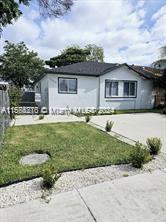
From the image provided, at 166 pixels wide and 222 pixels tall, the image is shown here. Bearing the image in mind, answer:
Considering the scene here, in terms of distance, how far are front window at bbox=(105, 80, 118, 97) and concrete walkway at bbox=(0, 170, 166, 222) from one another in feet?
42.9

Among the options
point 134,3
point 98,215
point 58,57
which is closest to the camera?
point 98,215

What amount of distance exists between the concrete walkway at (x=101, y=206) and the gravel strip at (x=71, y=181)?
0.17 meters

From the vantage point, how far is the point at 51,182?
11.2 feet

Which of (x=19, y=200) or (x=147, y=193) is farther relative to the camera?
(x=147, y=193)

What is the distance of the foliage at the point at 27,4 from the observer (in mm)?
4676

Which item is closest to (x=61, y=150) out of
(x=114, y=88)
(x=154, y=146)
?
(x=154, y=146)

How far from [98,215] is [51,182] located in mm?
1067

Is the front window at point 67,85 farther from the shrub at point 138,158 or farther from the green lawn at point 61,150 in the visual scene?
the shrub at point 138,158

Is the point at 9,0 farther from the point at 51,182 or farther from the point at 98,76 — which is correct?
the point at 98,76

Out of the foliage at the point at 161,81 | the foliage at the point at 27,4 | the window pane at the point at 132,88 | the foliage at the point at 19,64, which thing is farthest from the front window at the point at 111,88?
the foliage at the point at 19,64

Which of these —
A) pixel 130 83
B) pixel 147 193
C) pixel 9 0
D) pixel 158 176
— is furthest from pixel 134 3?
pixel 130 83

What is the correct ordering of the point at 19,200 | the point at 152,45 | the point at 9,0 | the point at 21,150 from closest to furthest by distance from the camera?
1. the point at 19,200
2. the point at 9,0
3. the point at 21,150
4. the point at 152,45

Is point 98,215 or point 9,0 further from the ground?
point 9,0

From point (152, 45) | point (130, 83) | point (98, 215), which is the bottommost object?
point (98, 215)
